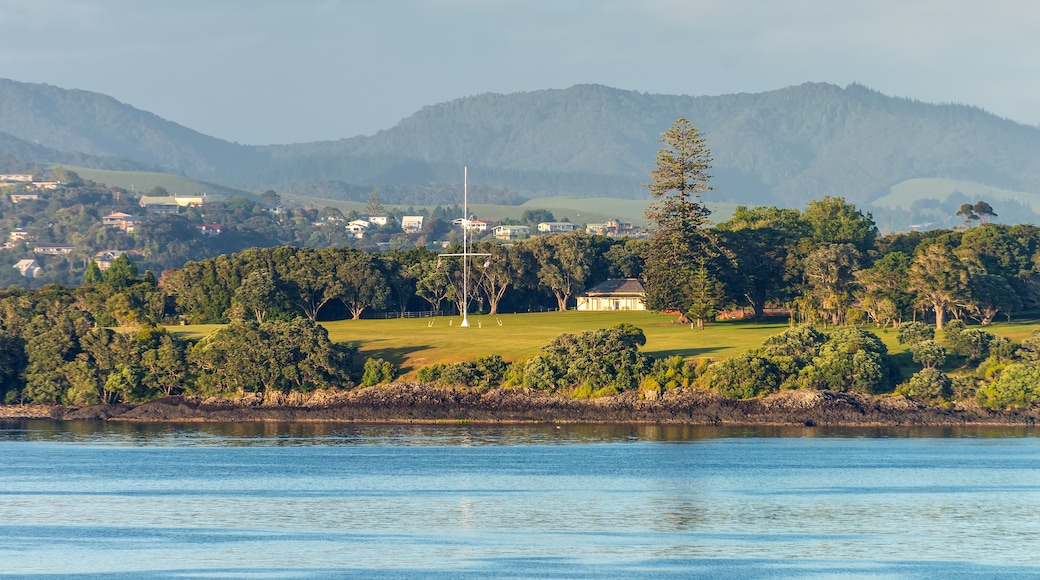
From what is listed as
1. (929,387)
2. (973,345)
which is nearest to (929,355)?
(973,345)

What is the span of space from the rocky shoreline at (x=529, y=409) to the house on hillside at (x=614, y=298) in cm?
5017

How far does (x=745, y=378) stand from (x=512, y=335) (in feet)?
77.8

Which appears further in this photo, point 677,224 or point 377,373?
point 677,224

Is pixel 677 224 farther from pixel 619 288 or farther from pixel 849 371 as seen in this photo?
pixel 849 371

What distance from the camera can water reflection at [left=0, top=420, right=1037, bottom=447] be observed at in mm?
83500

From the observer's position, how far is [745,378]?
306 feet

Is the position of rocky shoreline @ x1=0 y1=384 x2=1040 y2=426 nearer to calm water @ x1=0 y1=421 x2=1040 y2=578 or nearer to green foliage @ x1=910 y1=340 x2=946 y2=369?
calm water @ x1=0 y1=421 x2=1040 y2=578

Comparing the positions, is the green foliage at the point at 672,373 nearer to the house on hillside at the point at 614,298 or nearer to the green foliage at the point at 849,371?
the green foliage at the point at 849,371

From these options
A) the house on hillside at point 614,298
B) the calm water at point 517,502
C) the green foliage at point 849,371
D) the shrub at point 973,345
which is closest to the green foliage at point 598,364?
the calm water at point 517,502

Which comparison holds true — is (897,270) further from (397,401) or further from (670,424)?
(397,401)

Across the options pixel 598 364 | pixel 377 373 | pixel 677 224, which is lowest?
pixel 377 373

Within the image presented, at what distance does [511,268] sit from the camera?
5472 inches

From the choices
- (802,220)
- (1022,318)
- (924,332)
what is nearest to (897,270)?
(1022,318)

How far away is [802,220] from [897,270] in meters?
33.4
